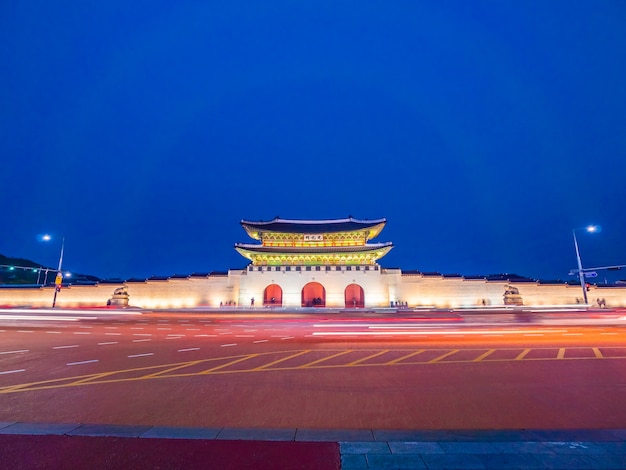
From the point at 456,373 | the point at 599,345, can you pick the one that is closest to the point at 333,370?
the point at 456,373

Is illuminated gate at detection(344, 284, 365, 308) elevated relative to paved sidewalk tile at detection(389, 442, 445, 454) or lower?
elevated

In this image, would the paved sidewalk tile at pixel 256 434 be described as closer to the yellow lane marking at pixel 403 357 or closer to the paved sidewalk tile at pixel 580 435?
the paved sidewalk tile at pixel 580 435

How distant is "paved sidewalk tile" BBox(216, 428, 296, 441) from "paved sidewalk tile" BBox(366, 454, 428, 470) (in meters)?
1.06

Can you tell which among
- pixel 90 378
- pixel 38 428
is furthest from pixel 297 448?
pixel 90 378

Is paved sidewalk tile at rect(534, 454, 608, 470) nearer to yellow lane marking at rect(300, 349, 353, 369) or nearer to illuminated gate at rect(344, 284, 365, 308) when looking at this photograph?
yellow lane marking at rect(300, 349, 353, 369)

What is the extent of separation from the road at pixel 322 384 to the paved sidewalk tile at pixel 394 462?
997 millimetres

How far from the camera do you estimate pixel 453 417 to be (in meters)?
4.34

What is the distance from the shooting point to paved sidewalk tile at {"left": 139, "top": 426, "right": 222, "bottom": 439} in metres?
3.64

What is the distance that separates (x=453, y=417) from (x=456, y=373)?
8.35 ft

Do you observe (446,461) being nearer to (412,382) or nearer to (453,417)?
(453,417)

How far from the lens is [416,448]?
3.25 m

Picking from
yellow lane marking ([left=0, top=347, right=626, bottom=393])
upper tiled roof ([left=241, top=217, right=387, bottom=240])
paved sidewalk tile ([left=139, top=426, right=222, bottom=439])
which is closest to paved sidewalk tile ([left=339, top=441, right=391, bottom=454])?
paved sidewalk tile ([left=139, top=426, right=222, bottom=439])

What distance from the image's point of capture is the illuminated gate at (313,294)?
39406 mm

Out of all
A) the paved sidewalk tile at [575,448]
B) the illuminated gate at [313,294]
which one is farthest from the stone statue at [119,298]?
the paved sidewalk tile at [575,448]
